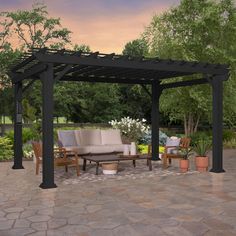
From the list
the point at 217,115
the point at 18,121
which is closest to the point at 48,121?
the point at 18,121

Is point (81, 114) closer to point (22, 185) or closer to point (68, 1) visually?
point (68, 1)

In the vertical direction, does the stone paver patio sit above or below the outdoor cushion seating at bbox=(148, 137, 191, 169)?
below

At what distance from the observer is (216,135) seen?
1090cm

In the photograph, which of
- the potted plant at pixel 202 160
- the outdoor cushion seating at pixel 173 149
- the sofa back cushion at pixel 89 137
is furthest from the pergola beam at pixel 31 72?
the potted plant at pixel 202 160

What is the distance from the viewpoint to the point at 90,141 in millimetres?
13055

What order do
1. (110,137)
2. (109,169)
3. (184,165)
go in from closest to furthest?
(109,169) → (184,165) → (110,137)

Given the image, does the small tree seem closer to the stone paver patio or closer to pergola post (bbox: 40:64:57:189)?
the stone paver patio

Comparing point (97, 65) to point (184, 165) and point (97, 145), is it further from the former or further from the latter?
point (97, 145)

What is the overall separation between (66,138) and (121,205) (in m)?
6.11

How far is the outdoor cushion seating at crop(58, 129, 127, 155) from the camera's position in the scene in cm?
1219

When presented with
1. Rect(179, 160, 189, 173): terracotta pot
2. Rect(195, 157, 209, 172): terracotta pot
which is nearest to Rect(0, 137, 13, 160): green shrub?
Rect(179, 160, 189, 173): terracotta pot

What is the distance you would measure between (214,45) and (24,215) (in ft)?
57.8

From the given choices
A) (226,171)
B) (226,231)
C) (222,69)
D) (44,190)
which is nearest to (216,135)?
(226,171)

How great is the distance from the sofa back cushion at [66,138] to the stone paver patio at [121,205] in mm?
2253
